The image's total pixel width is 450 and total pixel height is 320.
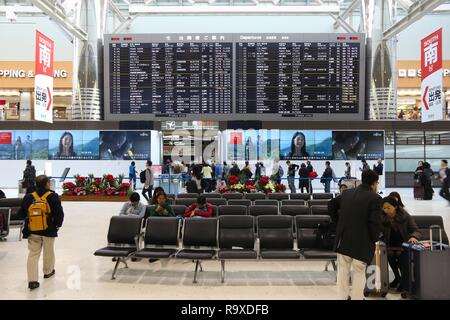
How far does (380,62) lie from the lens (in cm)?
1862

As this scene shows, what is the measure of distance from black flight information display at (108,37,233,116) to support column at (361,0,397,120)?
6.12 m

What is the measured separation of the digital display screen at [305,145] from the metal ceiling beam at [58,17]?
1033cm

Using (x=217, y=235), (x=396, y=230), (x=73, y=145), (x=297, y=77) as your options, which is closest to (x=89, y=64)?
(x=73, y=145)

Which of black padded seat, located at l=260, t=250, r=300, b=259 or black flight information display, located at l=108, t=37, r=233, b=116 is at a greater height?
black flight information display, located at l=108, t=37, r=233, b=116

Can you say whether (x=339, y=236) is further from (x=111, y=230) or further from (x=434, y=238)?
(x=111, y=230)

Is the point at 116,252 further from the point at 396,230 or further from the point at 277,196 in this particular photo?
the point at 277,196

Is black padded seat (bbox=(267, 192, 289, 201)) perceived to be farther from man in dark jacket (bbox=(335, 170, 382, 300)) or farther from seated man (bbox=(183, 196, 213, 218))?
man in dark jacket (bbox=(335, 170, 382, 300))

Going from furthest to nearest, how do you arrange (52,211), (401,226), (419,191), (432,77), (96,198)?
(419,191) → (96,198) → (432,77) → (52,211) → (401,226)

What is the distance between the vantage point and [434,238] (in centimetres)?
648

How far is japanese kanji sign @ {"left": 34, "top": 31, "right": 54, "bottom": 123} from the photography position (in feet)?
37.8

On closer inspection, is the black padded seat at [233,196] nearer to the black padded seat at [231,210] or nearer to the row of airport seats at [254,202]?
the row of airport seats at [254,202]

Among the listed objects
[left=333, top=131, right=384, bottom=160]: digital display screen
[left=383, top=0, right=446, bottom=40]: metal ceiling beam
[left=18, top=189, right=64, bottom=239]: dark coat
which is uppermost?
[left=383, top=0, right=446, bottom=40]: metal ceiling beam

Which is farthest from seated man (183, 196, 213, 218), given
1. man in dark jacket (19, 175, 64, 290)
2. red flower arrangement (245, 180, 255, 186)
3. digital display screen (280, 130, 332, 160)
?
digital display screen (280, 130, 332, 160)

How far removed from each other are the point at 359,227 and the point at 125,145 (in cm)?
1833
